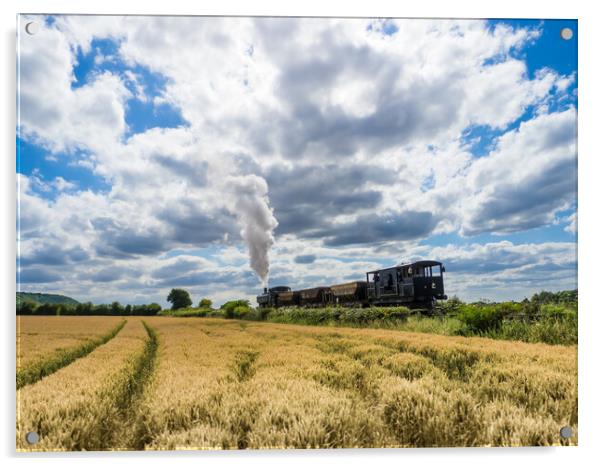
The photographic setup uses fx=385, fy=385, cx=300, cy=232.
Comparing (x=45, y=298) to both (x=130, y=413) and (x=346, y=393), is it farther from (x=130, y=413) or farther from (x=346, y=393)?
(x=346, y=393)

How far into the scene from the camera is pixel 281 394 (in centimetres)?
384

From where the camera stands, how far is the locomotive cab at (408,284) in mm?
4594

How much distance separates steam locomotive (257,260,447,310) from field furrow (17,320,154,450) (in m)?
1.72

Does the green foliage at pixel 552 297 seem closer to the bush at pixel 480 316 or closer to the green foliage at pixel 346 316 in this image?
the bush at pixel 480 316

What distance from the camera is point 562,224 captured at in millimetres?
4406

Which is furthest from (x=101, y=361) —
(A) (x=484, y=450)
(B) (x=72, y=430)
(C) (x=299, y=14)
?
(C) (x=299, y=14)

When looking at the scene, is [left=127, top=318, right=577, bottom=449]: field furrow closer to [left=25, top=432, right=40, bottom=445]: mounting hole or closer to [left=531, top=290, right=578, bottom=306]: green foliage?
[left=531, top=290, right=578, bottom=306]: green foliage

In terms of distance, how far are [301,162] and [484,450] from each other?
3564mm

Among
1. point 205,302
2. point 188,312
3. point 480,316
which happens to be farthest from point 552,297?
point 188,312

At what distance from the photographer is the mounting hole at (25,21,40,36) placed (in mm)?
4344

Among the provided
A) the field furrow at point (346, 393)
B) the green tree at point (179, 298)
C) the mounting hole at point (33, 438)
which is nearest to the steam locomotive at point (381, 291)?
the field furrow at point (346, 393)

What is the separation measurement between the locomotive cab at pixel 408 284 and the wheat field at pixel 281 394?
0.77 metres

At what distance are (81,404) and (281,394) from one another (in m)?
1.92

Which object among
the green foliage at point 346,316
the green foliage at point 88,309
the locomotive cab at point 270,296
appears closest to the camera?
the green foliage at point 88,309
